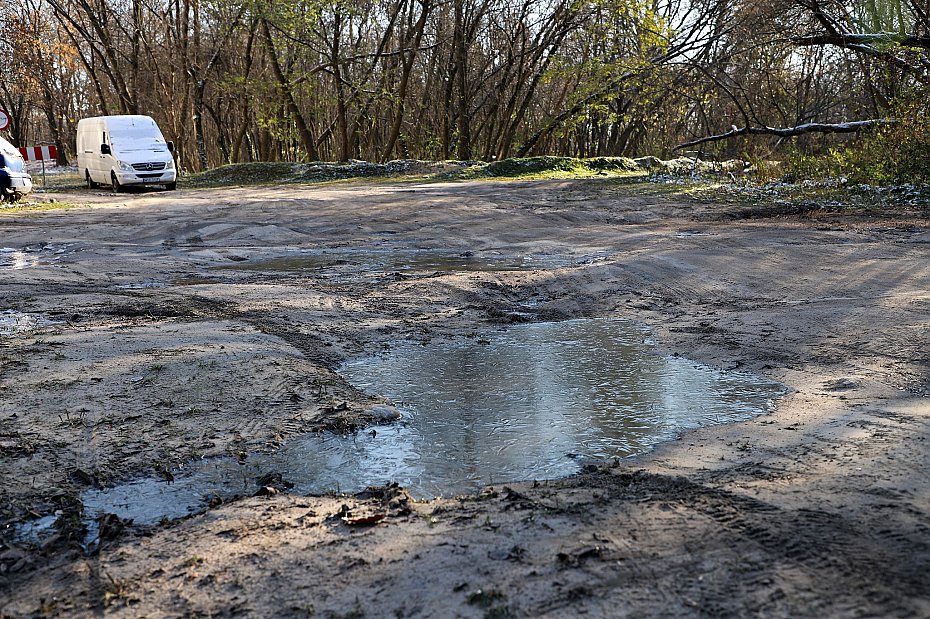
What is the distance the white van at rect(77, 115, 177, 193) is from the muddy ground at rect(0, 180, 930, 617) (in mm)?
13778

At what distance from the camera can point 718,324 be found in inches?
236

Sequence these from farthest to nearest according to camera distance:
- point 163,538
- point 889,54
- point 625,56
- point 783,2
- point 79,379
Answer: point 625,56 → point 783,2 → point 889,54 → point 79,379 → point 163,538

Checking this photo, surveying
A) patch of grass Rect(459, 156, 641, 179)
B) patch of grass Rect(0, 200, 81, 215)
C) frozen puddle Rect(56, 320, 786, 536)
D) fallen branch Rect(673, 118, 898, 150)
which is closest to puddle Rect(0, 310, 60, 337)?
frozen puddle Rect(56, 320, 786, 536)

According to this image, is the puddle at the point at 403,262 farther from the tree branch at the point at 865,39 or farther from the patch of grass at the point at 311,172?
the patch of grass at the point at 311,172

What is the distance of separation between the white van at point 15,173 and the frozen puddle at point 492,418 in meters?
13.4

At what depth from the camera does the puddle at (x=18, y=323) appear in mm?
5750

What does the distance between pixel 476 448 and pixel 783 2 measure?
53.3 ft

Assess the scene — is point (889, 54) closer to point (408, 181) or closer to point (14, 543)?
point (408, 181)

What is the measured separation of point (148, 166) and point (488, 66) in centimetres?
1661

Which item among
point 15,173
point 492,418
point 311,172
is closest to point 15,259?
point 492,418

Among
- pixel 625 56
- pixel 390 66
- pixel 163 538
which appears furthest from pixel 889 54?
pixel 390 66

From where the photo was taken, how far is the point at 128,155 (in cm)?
2219

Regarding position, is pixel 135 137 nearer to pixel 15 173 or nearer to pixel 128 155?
pixel 128 155

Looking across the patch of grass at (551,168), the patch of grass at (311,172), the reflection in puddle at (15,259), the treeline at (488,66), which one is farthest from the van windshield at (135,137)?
the reflection in puddle at (15,259)
